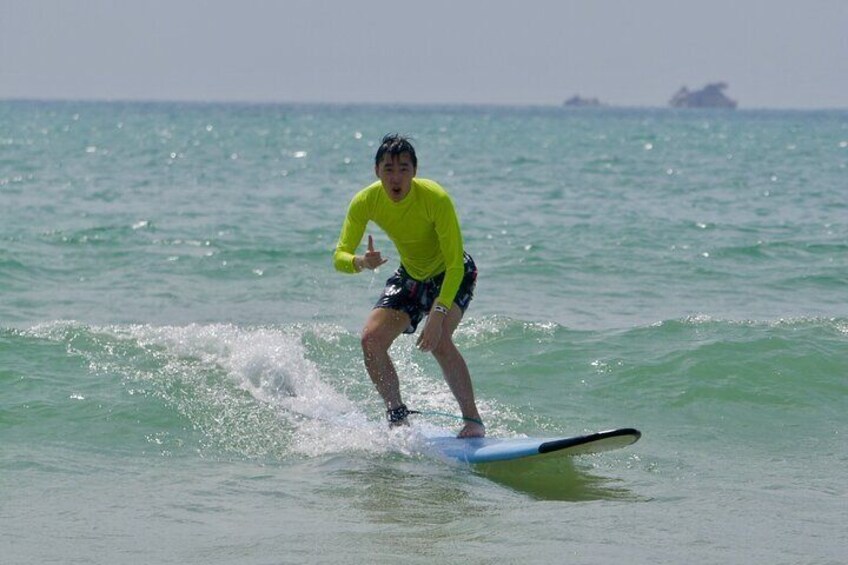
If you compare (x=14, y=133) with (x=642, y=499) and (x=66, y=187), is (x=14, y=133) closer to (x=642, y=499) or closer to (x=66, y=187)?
(x=66, y=187)

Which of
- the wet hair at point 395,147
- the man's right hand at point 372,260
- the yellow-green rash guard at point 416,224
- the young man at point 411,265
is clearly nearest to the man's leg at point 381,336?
the young man at point 411,265

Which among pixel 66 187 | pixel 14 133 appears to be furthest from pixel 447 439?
pixel 14 133

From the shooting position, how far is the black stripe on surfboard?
743cm

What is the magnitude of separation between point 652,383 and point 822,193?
2008cm

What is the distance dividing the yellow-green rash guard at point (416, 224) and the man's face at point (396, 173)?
57mm

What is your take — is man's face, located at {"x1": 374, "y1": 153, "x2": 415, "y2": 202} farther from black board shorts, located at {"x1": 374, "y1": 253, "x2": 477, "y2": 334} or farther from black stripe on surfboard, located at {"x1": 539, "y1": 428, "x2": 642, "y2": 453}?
black stripe on surfboard, located at {"x1": 539, "y1": 428, "x2": 642, "y2": 453}

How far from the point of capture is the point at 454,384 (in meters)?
8.37

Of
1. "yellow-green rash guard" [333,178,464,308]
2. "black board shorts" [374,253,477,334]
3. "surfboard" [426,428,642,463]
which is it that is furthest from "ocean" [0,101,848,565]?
"yellow-green rash guard" [333,178,464,308]

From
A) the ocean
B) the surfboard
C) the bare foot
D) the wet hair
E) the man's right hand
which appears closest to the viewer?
the ocean

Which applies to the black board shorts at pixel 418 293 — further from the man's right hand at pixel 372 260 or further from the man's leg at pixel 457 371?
the man's right hand at pixel 372 260

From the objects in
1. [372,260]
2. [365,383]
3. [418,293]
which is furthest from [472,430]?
[365,383]

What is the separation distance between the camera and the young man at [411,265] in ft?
25.5

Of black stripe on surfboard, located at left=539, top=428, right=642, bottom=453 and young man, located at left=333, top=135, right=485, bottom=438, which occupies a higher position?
young man, located at left=333, top=135, right=485, bottom=438

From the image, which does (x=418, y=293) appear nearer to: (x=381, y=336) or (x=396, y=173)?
(x=381, y=336)
